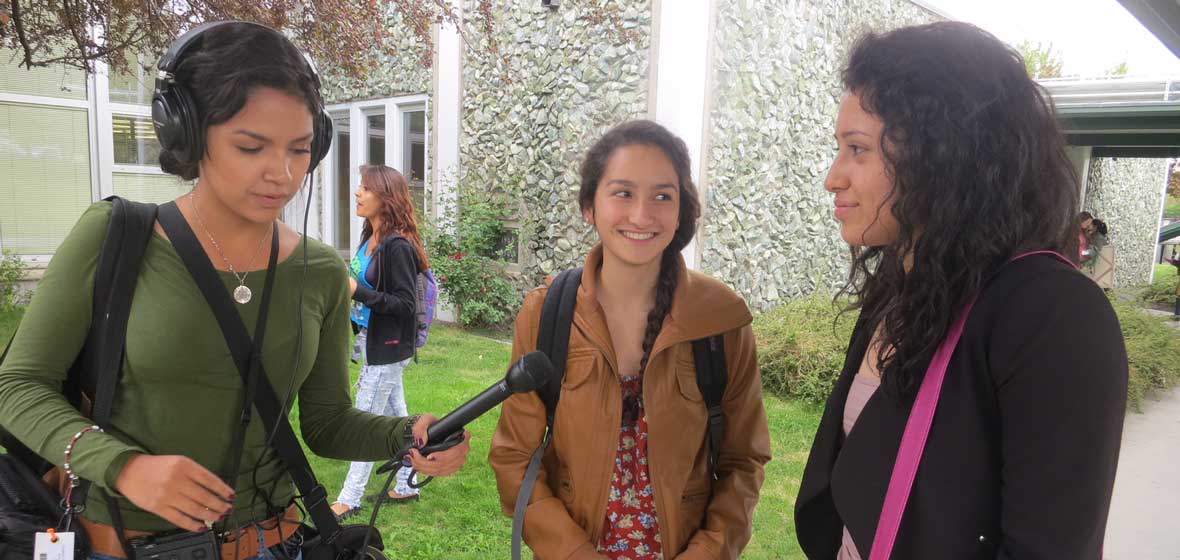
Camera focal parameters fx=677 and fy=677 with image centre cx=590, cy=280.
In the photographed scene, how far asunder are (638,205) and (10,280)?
10279mm

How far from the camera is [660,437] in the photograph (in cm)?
186

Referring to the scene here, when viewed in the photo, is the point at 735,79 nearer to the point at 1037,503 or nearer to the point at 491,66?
the point at 491,66

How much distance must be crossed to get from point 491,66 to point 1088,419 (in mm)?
8882

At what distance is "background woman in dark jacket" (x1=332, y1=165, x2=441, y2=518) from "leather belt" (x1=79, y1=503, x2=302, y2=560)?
2392 mm

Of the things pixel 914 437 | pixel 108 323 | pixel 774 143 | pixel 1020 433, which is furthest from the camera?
pixel 774 143

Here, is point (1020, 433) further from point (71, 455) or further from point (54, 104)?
point (54, 104)

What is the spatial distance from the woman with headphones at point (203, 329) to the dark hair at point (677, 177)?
78 cm

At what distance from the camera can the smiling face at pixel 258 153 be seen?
139 centimetres

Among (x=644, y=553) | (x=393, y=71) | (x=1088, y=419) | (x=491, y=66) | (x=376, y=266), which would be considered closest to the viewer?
(x=1088, y=419)

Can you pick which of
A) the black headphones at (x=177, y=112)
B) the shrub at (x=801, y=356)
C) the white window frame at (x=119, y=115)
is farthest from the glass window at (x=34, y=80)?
the black headphones at (x=177, y=112)

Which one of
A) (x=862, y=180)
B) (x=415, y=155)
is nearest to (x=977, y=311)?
(x=862, y=180)

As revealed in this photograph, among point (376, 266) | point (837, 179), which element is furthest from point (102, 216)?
point (376, 266)

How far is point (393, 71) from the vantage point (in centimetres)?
1011

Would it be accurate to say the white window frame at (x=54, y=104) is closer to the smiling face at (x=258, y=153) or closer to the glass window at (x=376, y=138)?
the glass window at (x=376, y=138)
